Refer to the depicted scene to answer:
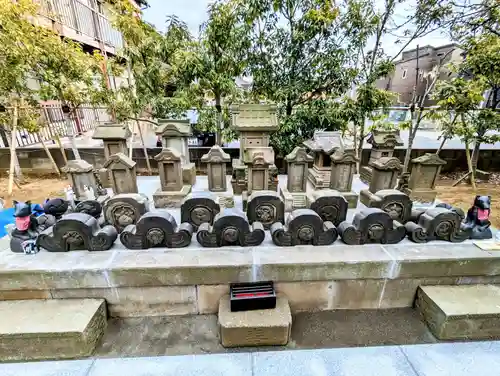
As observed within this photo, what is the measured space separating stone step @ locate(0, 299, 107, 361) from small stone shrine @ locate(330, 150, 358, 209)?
3489 millimetres

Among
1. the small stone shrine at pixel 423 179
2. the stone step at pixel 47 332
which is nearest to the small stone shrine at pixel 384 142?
the small stone shrine at pixel 423 179

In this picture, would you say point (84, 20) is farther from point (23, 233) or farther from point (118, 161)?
point (23, 233)

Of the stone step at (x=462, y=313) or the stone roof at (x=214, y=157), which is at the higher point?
the stone roof at (x=214, y=157)

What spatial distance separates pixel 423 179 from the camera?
414 centimetres

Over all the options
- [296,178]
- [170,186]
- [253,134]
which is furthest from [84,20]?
[296,178]

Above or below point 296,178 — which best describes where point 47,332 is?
below

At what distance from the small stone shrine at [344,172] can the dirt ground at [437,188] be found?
2940 millimetres

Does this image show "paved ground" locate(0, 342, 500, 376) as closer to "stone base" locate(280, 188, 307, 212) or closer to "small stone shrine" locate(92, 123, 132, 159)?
"stone base" locate(280, 188, 307, 212)

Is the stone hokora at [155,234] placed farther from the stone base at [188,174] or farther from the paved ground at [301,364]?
the stone base at [188,174]

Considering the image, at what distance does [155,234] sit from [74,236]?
2.57 ft

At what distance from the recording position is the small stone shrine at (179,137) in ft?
14.3

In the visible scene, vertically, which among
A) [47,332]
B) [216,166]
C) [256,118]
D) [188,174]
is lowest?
[47,332]

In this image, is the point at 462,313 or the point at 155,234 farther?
the point at 155,234

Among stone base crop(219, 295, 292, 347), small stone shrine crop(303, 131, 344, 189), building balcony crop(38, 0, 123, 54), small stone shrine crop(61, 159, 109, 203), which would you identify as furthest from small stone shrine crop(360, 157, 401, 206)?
building balcony crop(38, 0, 123, 54)
